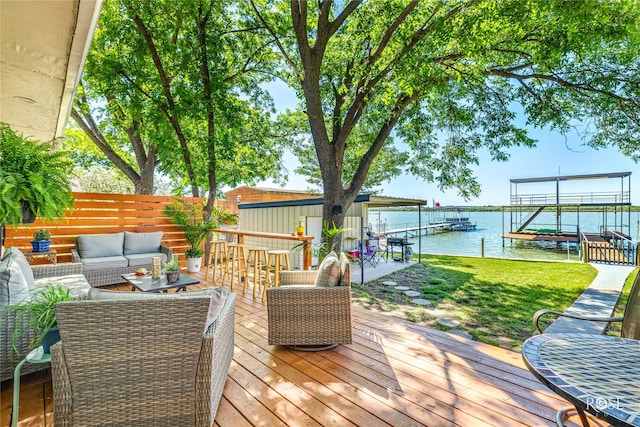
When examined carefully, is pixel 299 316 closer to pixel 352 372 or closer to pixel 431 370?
pixel 352 372

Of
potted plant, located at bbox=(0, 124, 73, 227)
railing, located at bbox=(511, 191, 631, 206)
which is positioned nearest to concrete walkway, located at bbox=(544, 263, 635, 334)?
potted plant, located at bbox=(0, 124, 73, 227)

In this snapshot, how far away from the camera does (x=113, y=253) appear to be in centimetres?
561

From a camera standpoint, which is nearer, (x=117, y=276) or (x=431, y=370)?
(x=431, y=370)

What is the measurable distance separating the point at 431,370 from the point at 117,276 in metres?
5.60

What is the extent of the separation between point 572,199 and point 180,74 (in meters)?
21.2

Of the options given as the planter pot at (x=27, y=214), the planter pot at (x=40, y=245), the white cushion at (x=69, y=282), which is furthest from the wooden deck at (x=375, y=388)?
the planter pot at (x=40, y=245)

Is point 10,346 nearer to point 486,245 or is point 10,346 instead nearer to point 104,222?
point 104,222

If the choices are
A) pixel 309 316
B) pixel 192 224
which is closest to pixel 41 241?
pixel 192 224

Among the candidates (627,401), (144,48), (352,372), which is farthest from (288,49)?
(627,401)

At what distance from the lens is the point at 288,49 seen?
6.49 m

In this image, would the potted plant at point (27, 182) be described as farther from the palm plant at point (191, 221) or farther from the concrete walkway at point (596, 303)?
the concrete walkway at point (596, 303)

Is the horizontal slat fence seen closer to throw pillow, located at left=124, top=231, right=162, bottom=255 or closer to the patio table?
throw pillow, located at left=124, top=231, right=162, bottom=255

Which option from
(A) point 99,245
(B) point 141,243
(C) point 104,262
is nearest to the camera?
(C) point 104,262

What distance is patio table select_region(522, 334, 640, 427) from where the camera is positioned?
1.02 meters
